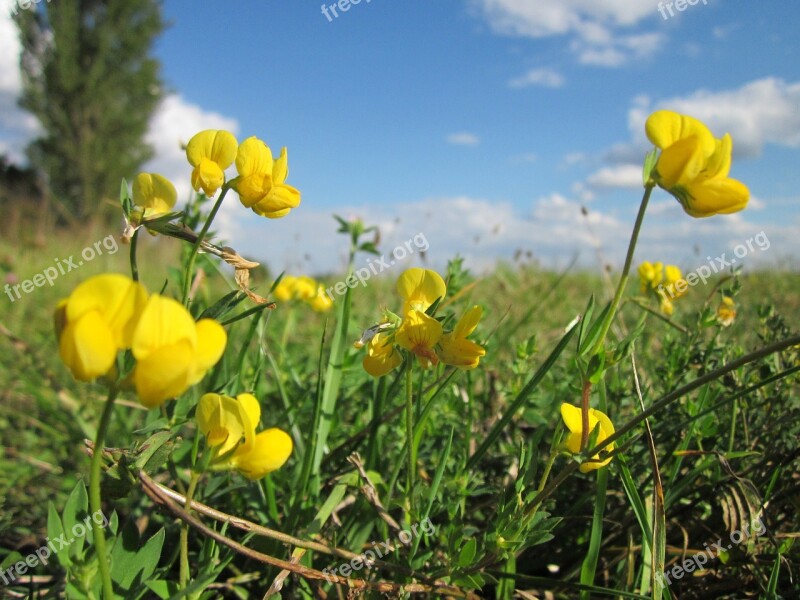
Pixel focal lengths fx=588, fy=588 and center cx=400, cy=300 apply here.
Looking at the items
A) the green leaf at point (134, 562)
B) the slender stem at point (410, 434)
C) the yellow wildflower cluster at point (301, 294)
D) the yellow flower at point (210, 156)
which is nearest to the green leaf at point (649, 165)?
the slender stem at point (410, 434)

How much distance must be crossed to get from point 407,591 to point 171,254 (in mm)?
9746

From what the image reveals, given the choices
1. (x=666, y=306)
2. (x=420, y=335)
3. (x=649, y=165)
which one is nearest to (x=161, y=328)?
(x=420, y=335)

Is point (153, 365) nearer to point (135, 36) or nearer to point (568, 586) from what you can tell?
point (568, 586)

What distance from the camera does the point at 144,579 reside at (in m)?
0.95

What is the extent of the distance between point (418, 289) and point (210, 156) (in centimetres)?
48

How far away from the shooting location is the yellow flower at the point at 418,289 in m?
1.15

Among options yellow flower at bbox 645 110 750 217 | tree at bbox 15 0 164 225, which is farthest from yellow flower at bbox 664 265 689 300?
tree at bbox 15 0 164 225

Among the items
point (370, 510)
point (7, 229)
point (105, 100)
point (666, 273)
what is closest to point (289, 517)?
point (370, 510)

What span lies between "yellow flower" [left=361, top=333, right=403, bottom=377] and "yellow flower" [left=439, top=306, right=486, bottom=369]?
10 cm

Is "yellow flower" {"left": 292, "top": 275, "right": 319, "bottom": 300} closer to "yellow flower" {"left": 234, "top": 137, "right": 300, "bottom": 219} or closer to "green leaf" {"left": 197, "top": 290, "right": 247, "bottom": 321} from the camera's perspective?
"yellow flower" {"left": 234, "top": 137, "right": 300, "bottom": 219}

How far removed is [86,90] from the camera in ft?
74.7

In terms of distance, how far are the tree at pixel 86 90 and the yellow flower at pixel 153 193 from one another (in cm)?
2349

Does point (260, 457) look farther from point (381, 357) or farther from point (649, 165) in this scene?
point (649, 165)

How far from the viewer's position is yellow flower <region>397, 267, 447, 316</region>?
1147 millimetres
